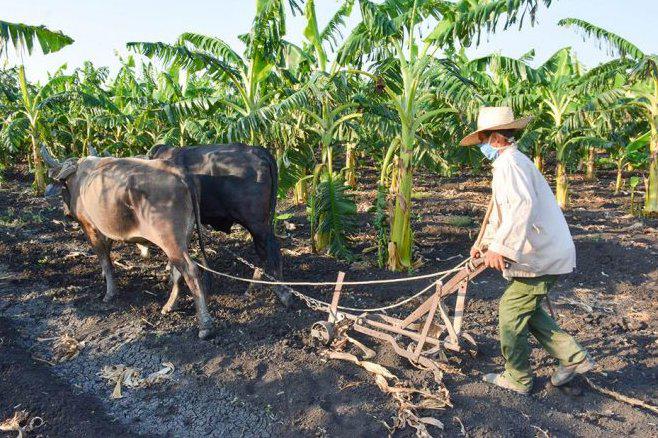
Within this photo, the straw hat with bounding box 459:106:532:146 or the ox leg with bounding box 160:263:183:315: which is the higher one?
the straw hat with bounding box 459:106:532:146

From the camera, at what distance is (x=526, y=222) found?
3.25 m

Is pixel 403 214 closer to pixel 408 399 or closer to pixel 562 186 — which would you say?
pixel 408 399

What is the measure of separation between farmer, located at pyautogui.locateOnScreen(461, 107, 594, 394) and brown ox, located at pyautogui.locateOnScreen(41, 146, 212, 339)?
8.52 feet

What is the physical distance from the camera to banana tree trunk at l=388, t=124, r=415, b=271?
6.09 metres

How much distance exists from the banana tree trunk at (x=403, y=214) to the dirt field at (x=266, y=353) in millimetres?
308

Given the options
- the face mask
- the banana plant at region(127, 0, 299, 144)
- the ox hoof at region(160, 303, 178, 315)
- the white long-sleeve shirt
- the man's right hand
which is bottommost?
the ox hoof at region(160, 303, 178, 315)

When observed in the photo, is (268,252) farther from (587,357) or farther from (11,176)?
(11,176)

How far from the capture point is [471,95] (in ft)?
19.0

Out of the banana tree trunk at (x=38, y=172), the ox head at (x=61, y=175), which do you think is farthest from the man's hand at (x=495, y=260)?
the banana tree trunk at (x=38, y=172)

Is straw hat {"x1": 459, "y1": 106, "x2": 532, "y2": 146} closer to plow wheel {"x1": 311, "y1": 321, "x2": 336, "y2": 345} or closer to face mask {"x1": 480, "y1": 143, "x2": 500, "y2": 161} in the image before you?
face mask {"x1": 480, "y1": 143, "x2": 500, "y2": 161}

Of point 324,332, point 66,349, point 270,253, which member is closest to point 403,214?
point 270,253

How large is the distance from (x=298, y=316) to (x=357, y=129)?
4184 mm

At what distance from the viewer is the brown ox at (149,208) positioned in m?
4.82

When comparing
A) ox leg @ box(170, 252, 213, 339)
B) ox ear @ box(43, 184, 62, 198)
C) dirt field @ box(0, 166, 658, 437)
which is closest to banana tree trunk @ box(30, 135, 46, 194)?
dirt field @ box(0, 166, 658, 437)
